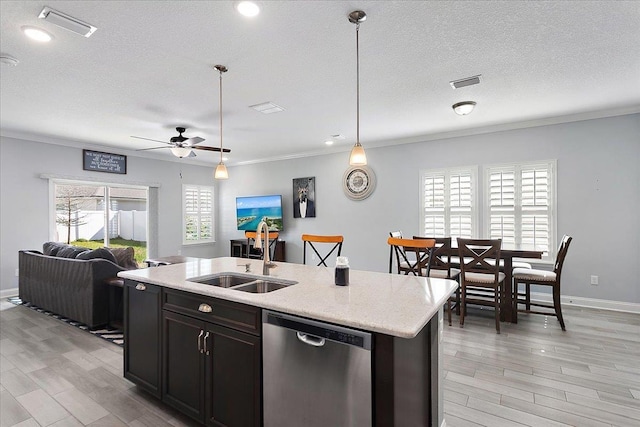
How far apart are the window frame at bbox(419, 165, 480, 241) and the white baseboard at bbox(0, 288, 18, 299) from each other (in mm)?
6697

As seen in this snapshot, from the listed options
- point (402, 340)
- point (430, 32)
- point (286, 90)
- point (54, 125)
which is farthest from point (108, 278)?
point (430, 32)

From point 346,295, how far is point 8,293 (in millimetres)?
6216

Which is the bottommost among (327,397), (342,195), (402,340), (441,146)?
(327,397)

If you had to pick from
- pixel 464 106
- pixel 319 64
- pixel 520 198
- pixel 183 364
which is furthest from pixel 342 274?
pixel 520 198

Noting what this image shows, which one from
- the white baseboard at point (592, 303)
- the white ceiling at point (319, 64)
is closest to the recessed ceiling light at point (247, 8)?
the white ceiling at point (319, 64)

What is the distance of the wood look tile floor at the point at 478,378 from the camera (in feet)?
6.99

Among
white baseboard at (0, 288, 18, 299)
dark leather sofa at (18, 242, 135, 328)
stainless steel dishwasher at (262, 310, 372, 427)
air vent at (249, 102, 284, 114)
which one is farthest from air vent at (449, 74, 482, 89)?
white baseboard at (0, 288, 18, 299)

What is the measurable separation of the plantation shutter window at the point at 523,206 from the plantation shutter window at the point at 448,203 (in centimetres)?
28

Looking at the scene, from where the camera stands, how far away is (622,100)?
3922mm

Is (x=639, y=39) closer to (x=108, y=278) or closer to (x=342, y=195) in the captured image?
(x=342, y=195)

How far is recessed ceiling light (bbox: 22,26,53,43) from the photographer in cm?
235

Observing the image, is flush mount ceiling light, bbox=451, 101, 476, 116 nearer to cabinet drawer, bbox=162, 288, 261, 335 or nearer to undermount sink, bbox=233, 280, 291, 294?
undermount sink, bbox=233, 280, 291, 294

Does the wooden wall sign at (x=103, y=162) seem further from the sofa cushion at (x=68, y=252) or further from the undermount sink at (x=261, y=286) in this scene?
the undermount sink at (x=261, y=286)

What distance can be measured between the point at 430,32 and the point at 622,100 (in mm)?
3151
